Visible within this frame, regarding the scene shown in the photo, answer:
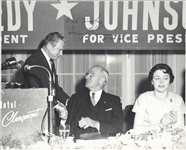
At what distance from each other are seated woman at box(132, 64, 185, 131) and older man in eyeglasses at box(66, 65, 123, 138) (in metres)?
0.19

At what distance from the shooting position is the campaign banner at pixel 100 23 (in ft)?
8.40

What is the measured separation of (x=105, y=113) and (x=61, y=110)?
34 centimetres

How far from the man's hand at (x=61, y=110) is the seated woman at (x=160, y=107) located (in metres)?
0.52

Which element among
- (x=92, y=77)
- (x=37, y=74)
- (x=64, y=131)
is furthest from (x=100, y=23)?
(x=64, y=131)

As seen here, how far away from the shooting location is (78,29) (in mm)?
2594

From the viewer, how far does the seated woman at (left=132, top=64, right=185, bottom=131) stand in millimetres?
2520

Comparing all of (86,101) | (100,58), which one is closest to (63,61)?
(100,58)

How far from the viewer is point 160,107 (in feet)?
8.30

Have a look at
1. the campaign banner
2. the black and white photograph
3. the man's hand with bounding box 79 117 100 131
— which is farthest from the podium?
A: the campaign banner

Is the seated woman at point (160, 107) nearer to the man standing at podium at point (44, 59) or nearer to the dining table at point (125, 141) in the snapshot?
the dining table at point (125, 141)

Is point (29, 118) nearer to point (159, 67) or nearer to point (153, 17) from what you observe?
point (159, 67)

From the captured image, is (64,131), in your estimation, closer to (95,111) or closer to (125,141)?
(95,111)

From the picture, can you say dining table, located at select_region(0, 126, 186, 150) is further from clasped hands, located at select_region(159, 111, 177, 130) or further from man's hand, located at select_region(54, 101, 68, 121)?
man's hand, located at select_region(54, 101, 68, 121)
